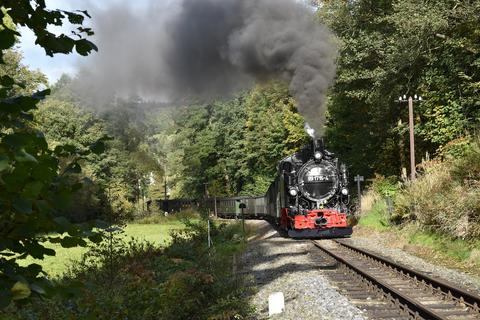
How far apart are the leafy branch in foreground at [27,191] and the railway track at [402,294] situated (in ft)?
19.8

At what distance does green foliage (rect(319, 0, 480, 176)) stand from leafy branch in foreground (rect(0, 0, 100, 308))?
1995 cm

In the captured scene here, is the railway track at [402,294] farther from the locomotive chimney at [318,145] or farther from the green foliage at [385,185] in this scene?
the green foliage at [385,185]

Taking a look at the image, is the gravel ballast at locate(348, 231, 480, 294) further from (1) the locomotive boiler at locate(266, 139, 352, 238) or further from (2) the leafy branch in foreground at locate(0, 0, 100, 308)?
(2) the leafy branch in foreground at locate(0, 0, 100, 308)

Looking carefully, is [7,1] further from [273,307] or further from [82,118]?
[82,118]

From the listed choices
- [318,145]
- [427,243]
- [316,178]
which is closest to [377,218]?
[316,178]

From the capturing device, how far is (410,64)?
21953 mm

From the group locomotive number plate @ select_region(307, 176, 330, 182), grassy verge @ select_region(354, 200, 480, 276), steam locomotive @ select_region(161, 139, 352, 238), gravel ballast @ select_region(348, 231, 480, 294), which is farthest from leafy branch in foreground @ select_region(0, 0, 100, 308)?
locomotive number plate @ select_region(307, 176, 330, 182)

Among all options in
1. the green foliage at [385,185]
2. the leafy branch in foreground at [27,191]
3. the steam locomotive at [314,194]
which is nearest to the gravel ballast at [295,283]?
the steam locomotive at [314,194]

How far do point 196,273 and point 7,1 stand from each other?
20.4ft

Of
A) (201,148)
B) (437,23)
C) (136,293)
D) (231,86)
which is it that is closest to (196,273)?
(136,293)

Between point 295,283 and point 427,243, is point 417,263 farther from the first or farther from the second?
A: point 295,283

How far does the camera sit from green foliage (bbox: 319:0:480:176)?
2006 cm

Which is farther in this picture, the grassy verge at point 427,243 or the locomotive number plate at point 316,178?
the locomotive number plate at point 316,178

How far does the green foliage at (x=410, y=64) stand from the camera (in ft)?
65.8
